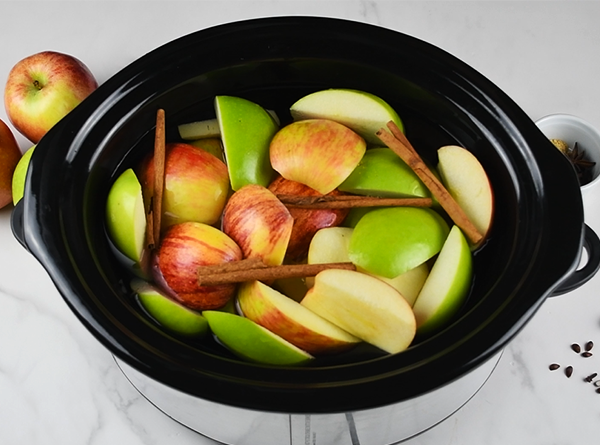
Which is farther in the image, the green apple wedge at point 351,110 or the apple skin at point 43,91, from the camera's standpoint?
the apple skin at point 43,91

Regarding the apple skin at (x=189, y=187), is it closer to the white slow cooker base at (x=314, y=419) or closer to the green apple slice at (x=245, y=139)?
the green apple slice at (x=245, y=139)

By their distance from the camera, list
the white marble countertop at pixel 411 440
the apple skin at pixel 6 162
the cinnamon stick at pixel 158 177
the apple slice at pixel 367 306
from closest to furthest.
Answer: the apple slice at pixel 367 306 → the cinnamon stick at pixel 158 177 → the white marble countertop at pixel 411 440 → the apple skin at pixel 6 162

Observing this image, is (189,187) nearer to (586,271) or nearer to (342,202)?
(342,202)

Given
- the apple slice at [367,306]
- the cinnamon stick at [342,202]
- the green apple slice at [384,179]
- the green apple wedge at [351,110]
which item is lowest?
the apple slice at [367,306]

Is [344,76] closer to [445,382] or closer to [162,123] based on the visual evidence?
[162,123]

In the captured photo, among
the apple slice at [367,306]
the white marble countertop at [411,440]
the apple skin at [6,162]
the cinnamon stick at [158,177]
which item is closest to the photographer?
the apple slice at [367,306]

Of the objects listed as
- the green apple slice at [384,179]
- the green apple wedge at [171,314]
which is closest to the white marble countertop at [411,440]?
the green apple wedge at [171,314]

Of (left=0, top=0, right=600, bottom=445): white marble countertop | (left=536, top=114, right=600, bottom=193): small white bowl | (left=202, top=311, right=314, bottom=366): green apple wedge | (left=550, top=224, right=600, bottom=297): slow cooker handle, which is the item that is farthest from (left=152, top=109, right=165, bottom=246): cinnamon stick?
(left=536, top=114, right=600, bottom=193): small white bowl
